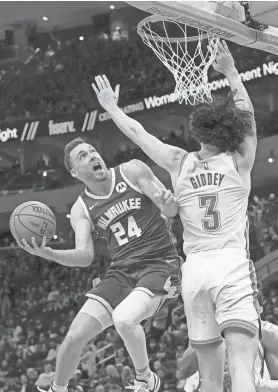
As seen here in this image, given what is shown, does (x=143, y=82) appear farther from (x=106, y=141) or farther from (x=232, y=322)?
(x=232, y=322)

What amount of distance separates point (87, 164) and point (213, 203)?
1.64 m

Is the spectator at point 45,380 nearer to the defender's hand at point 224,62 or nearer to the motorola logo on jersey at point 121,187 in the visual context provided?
the motorola logo on jersey at point 121,187

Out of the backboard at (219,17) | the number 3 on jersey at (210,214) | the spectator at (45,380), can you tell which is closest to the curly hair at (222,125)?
the number 3 on jersey at (210,214)

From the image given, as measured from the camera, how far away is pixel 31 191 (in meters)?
23.6

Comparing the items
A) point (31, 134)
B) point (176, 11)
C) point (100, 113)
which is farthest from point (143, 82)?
point (176, 11)

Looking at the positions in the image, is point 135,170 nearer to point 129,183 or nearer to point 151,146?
point 129,183

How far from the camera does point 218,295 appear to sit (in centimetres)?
463

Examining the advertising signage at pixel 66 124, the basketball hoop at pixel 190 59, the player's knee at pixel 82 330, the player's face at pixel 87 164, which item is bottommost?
the player's knee at pixel 82 330

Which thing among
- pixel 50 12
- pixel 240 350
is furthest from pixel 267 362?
pixel 50 12

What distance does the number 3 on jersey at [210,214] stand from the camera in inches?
191

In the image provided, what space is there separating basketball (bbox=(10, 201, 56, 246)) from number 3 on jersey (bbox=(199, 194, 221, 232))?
5.03 ft

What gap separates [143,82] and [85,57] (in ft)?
10.5

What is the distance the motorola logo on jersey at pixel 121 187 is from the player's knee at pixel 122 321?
1.08 meters

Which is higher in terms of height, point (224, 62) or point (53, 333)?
point (224, 62)
